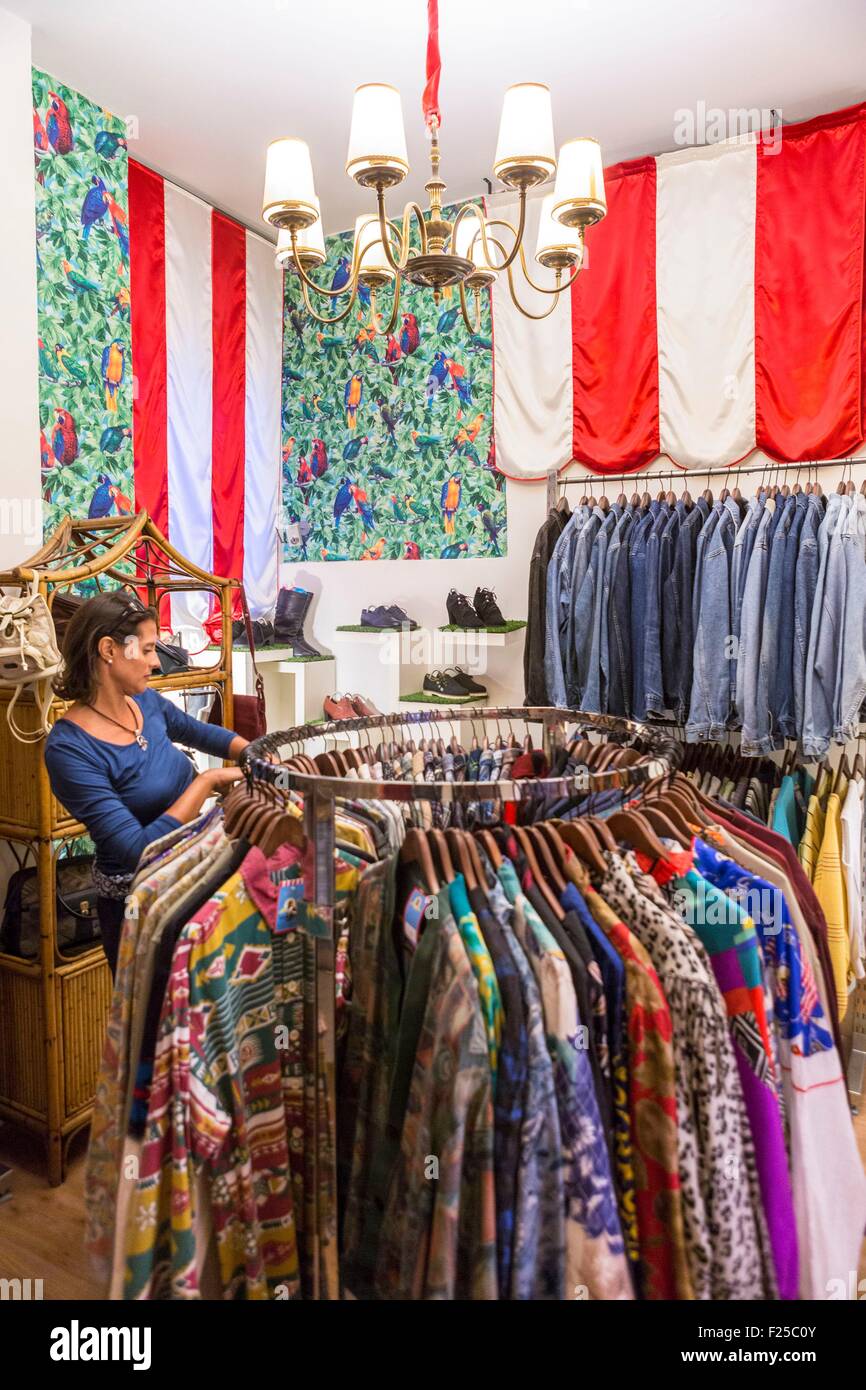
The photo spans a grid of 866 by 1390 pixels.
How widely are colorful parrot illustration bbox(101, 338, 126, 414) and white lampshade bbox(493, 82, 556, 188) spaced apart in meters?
2.29

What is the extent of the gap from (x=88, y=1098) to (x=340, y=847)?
179 cm

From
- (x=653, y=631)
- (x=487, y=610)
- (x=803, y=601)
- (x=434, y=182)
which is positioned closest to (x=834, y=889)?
(x=803, y=601)

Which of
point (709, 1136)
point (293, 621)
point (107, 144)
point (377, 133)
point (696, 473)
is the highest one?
point (107, 144)

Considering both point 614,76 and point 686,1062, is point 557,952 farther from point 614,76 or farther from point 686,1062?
point 614,76

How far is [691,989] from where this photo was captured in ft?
3.48

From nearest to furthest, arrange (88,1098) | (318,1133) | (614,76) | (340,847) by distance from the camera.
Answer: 1. (318,1133)
2. (340,847)
3. (88,1098)
4. (614,76)

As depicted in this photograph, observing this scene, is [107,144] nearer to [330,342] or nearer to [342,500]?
[330,342]

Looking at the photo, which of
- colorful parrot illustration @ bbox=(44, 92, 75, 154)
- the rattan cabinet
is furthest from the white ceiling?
the rattan cabinet

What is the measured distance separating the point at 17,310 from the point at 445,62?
1843 mm

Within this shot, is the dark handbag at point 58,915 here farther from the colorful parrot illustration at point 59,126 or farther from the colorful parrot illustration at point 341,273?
the colorful parrot illustration at point 341,273

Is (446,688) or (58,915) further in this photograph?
(446,688)

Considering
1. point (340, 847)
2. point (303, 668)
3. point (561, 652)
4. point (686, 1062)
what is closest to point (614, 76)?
point (561, 652)

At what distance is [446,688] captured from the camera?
4137 millimetres

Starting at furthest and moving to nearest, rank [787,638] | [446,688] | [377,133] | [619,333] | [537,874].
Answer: [446,688] < [619,333] < [787,638] < [377,133] < [537,874]
